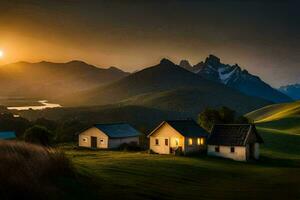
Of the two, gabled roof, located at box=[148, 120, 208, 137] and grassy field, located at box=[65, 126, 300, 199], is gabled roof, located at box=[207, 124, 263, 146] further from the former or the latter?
grassy field, located at box=[65, 126, 300, 199]

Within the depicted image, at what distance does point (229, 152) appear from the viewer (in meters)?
76.1

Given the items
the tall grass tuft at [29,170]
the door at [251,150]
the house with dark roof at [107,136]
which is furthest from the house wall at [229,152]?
the tall grass tuft at [29,170]

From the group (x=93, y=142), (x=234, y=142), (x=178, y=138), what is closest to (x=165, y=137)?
(x=178, y=138)

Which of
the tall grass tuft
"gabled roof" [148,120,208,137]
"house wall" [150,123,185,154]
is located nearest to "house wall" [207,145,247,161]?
"gabled roof" [148,120,208,137]

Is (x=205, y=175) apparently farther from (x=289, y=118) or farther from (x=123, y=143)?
(x=289, y=118)

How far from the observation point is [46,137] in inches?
3408

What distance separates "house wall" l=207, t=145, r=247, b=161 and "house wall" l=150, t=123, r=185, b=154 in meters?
5.42

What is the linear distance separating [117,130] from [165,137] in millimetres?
16080

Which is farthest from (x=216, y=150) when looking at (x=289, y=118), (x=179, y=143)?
(x=289, y=118)

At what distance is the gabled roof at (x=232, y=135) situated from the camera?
76.2 meters

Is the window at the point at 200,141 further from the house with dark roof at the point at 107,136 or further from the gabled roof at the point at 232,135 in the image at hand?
the house with dark roof at the point at 107,136

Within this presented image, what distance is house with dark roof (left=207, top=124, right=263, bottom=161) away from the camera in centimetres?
7494

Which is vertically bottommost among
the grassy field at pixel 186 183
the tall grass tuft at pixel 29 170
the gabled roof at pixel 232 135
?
the grassy field at pixel 186 183

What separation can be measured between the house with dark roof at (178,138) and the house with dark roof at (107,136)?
34.6ft
